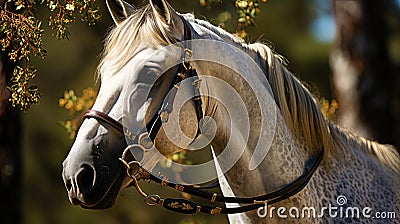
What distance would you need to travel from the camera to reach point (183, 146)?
2.68 m

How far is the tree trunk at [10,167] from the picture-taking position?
570 cm

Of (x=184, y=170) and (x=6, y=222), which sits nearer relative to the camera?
(x=184, y=170)

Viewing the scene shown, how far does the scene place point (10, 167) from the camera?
5855 mm

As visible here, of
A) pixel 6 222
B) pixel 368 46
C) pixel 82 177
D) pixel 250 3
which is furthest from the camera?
pixel 368 46

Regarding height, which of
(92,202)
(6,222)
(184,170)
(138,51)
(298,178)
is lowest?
(6,222)

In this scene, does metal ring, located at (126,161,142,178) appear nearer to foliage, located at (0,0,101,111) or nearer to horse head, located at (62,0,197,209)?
horse head, located at (62,0,197,209)

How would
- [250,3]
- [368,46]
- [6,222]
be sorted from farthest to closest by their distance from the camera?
[368,46] → [6,222] → [250,3]

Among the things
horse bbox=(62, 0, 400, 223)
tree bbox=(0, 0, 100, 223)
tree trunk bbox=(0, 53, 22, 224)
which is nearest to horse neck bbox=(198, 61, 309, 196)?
horse bbox=(62, 0, 400, 223)

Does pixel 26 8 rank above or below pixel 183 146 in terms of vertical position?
above

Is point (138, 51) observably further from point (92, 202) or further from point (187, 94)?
point (92, 202)

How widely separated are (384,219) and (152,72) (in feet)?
4.08

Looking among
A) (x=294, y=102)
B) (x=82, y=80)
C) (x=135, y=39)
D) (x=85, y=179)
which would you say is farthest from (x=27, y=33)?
(x=82, y=80)

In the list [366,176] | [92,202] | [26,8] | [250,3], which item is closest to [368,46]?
[250,3]

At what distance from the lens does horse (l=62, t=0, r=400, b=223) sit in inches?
99.2
